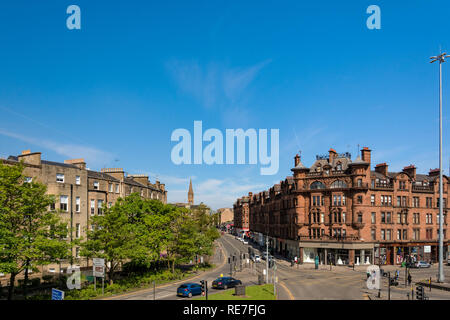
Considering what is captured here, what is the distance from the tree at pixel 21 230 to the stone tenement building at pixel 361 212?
48053 millimetres

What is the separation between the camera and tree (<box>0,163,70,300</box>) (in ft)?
94.5

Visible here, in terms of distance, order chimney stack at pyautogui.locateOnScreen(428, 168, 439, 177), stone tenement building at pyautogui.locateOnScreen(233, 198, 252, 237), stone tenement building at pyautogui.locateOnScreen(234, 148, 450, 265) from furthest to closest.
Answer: stone tenement building at pyautogui.locateOnScreen(233, 198, 252, 237) → chimney stack at pyautogui.locateOnScreen(428, 168, 439, 177) → stone tenement building at pyautogui.locateOnScreen(234, 148, 450, 265)

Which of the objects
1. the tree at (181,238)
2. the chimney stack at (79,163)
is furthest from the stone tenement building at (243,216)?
the chimney stack at (79,163)

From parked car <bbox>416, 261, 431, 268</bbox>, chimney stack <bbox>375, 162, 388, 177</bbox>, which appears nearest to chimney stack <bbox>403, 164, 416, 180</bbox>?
chimney stack <bbox>375, 162, 388, 177</bbox>

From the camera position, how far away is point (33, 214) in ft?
104

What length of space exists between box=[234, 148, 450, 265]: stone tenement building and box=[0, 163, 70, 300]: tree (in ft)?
158

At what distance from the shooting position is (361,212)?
63781 millimetres

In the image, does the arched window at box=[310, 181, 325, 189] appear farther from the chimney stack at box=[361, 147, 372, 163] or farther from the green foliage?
Result: the green foliage

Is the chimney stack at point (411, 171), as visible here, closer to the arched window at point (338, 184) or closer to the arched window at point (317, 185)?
the arched window at point (338, 184)

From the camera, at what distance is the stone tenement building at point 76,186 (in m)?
43.4

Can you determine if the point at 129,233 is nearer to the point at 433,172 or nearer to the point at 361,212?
the point at 361,212
